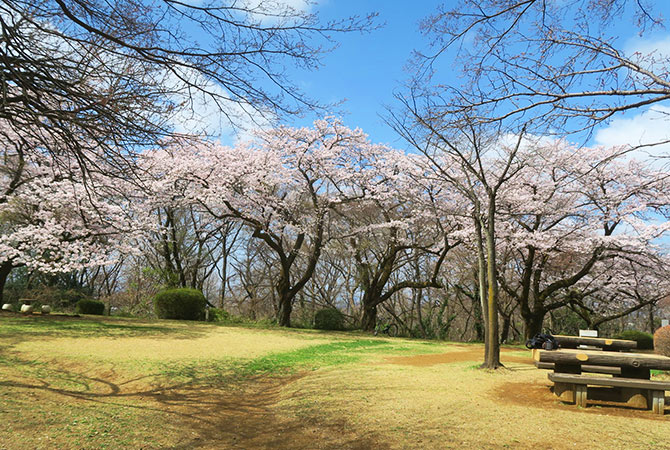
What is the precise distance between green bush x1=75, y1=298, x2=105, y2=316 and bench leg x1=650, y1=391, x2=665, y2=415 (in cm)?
1678

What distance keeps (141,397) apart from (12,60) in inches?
157

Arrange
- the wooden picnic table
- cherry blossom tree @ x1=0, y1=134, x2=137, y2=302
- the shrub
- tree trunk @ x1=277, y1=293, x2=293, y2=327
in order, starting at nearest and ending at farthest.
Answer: the wooden picnic table, the shrub, cherry blossom tree @ x1=0, y1=134, x2=137, y2=302, tree trunk @ x1=277, y1=293, x2=293, y2=327

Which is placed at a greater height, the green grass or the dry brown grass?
the dry brown grass

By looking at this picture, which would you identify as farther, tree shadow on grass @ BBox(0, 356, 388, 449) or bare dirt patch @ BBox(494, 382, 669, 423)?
bare dirt patch @ BBox(494, 382, 669, 423)

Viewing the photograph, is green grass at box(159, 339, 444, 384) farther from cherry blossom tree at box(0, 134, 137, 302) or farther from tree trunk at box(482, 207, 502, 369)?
cherry blossom tree at box(0, 134, 137, 302)

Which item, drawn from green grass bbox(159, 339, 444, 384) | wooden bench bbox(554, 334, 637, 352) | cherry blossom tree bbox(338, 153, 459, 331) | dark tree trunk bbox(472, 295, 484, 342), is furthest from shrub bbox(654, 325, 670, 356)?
dark tree trunk bbox(472, 295, 484, 342)

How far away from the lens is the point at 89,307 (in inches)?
641

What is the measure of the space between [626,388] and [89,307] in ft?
54.5

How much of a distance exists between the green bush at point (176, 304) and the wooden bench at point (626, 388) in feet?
45.5

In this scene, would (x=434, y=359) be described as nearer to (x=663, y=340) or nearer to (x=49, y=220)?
(x=663, y=340)

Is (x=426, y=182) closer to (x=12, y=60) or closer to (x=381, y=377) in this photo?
(x=381, y=377)

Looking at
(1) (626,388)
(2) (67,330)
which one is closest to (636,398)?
(1) (626,388)

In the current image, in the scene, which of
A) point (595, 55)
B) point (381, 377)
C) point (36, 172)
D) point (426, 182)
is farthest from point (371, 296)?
point (595, 55)

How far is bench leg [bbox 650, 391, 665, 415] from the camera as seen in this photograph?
512 cm
